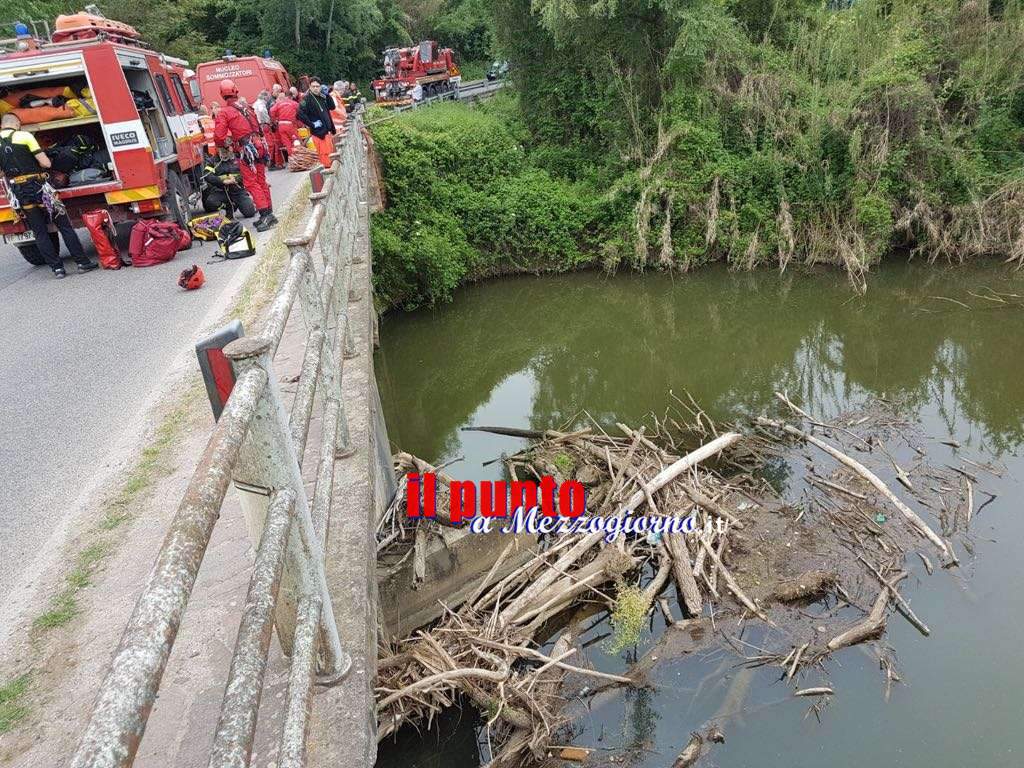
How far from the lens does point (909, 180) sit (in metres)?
14.8

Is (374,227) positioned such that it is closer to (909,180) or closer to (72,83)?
(72,83)

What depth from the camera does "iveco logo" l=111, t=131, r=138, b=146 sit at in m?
9.26

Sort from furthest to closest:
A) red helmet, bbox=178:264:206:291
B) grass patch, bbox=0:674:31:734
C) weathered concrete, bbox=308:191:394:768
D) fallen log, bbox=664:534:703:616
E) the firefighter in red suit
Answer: the firefighter in red suit
red helmet, bbox=178:264:206:291
fallen log, bbox=664:534:703:616
grass patch, bbox=0:674:31:734
weathered concrete, bbox=308:191:394:768

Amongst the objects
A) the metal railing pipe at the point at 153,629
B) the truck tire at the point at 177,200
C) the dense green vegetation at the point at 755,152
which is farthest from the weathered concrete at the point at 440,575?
the dense green vegetation at the point at 755,152

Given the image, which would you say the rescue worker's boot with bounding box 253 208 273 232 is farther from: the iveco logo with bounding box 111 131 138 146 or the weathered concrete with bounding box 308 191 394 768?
the weathered concrete with bounding box 308 191 394 768

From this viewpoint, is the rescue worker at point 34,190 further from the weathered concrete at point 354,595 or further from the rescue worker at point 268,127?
the rescue worker at point 268,127

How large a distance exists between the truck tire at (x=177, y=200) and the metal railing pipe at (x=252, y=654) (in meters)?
10.00

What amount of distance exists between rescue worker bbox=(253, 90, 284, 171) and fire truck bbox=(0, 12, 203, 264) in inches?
206

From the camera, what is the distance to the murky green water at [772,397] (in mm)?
5184

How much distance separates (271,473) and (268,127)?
17.0 m

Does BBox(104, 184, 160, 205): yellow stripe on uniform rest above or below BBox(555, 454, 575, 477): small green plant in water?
above

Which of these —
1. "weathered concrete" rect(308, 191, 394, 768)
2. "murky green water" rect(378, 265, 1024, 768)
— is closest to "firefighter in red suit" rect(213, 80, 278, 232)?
"murky green water" rect(378, 265, 1024, 768)

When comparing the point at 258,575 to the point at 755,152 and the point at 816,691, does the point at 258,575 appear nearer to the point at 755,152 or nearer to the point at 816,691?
the point at 816,691

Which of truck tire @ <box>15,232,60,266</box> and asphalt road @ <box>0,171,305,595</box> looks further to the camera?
truck tire @ <box>15,232,60,266</box>
